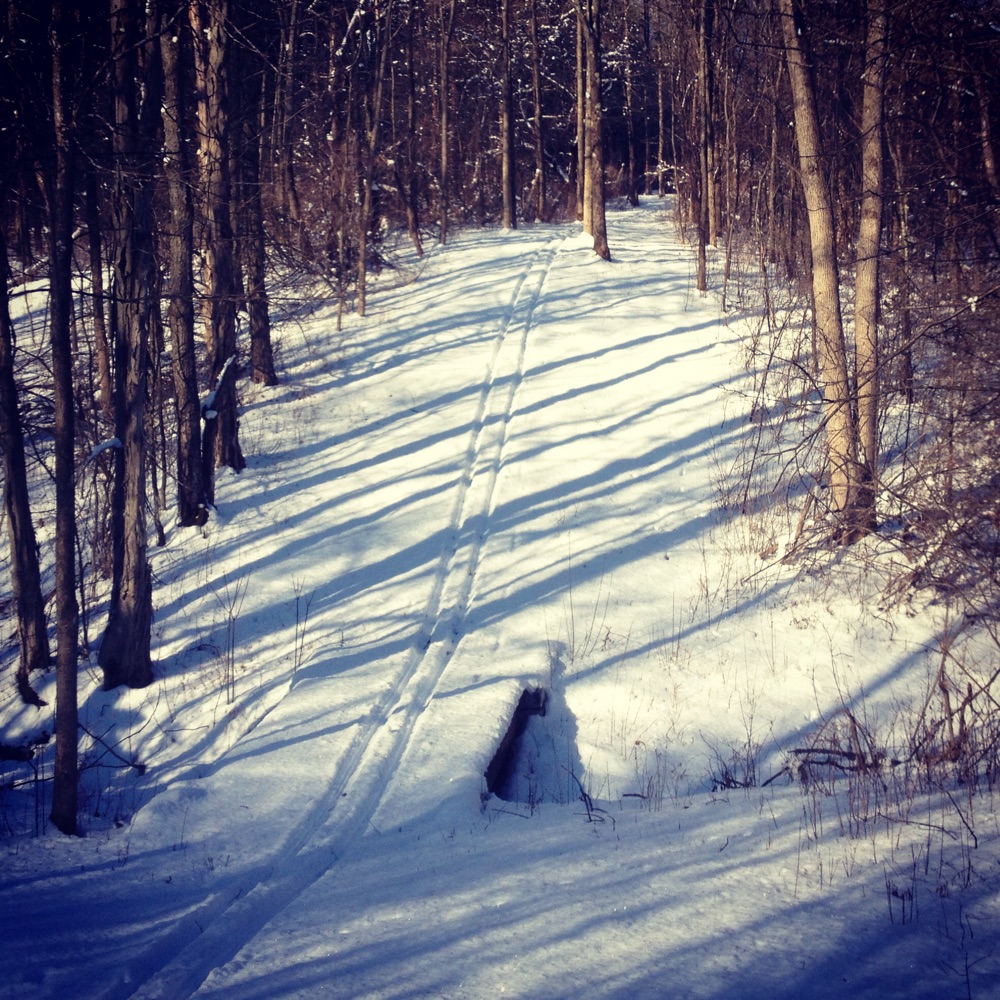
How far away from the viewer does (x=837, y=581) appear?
934cm

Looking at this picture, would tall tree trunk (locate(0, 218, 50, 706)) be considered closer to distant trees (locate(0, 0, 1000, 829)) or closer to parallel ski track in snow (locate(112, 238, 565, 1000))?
distant trees (locate(0, 0, 1000, 829))

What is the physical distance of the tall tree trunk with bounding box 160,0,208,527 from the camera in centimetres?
952

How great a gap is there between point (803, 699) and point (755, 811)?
2.47m

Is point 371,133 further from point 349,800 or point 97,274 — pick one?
point 349,800

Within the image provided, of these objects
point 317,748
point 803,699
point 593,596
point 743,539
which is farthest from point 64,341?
point 743,539

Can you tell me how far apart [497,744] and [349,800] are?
140 centimetres

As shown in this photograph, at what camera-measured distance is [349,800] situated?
576 centimetres

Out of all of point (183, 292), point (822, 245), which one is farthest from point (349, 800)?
point (822, 245)

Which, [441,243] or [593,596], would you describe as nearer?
[593,596]

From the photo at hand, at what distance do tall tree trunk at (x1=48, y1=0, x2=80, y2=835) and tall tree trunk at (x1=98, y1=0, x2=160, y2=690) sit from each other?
0.84 metres

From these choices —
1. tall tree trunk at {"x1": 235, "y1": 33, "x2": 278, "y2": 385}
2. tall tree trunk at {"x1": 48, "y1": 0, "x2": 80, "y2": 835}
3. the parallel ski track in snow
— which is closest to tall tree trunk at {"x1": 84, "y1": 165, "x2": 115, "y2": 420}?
tall tree trunk at {"x1": 48, "y1": 0, "x2": 80, "y2": 835}

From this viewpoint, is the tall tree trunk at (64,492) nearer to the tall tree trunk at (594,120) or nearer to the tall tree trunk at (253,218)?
the tall tree trunk at (253,218)

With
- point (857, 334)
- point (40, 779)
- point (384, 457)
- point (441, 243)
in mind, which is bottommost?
point (40, 779)

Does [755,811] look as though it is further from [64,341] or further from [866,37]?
[866,37]
